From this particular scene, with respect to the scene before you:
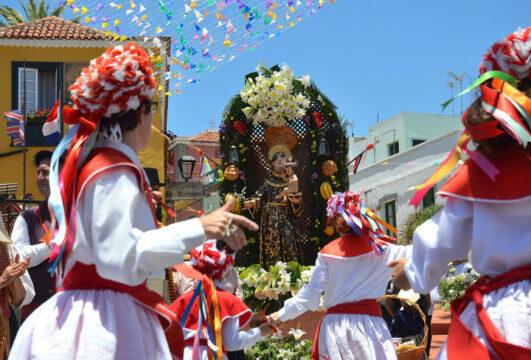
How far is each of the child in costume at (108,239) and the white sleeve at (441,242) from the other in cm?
75

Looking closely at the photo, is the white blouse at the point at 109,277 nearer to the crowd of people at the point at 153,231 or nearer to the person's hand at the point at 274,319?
the crowd of people at the point at 153,231

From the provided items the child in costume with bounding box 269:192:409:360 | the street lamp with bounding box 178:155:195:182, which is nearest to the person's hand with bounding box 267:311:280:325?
the child in costume with bounding box 269:192:409:360

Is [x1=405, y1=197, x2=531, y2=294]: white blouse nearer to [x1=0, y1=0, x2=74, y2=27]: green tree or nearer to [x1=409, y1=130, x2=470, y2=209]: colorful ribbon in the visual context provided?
[x1=409, y1=130, x2=470, y2=209]: colorful ribbon

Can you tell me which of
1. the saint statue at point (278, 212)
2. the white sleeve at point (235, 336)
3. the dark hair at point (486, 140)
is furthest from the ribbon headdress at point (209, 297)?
the saint statue at point (278, 212)

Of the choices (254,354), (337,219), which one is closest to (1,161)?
(254,354)

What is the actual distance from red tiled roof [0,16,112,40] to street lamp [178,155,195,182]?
18.3 ft

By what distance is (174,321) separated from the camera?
3.07 meters

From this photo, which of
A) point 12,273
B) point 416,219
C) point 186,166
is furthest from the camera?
point 416,219

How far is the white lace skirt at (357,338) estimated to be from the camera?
590cm

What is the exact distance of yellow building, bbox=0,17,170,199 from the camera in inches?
838

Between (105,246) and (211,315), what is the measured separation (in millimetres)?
3085

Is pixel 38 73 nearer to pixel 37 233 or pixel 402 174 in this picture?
pixel 402 174

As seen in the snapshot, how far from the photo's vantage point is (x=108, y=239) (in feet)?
8.74

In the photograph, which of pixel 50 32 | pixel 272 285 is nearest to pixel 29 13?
pixel 50 32
